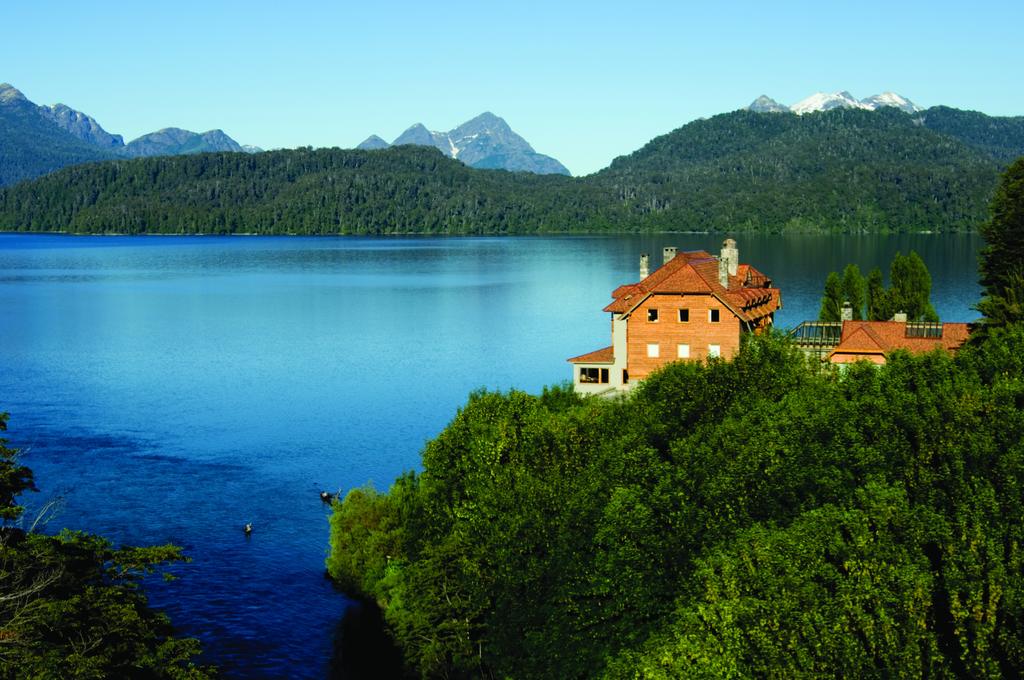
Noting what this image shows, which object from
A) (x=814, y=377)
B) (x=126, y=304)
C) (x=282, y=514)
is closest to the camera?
(x=814, y=377)

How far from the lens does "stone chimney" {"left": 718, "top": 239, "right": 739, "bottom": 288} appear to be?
78062mm

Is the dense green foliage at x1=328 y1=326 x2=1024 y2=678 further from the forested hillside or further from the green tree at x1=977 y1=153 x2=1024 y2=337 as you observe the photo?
the green tree at x1=977 y1=153 x2=1024 y2=337

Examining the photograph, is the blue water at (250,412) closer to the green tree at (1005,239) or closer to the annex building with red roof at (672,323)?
the annex building with red roof at (672,323)

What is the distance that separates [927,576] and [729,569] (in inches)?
213

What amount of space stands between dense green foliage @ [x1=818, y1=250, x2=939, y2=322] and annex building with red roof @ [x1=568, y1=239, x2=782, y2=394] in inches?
1635

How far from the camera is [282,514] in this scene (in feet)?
236

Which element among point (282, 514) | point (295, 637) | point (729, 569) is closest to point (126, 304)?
point (282, 514)

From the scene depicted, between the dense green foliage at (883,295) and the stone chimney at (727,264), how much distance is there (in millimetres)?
33052

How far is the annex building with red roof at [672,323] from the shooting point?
248 ft

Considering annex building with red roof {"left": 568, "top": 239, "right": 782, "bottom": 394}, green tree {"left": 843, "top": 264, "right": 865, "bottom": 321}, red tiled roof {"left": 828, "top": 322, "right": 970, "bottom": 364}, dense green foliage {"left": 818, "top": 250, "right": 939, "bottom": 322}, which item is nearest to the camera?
red tiled roof {"left": 828, "top": 322, "right": 970, "bottom": 364}

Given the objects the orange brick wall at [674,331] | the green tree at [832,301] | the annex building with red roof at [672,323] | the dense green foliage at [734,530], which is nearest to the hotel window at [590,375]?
the annex building with red roof at [672,323]

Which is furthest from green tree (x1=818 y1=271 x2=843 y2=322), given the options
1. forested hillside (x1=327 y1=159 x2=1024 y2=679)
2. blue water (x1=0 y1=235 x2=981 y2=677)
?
forested hillside (x1=327 y1=159 x2=1024 y2=679)

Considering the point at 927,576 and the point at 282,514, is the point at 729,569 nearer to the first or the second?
the point at 927,576

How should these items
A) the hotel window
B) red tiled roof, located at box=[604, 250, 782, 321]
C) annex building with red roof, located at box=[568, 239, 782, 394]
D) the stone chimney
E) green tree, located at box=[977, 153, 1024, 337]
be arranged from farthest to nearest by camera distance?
the hotel window < the stone chimney < annex building with red roof, located at box=[568, 239, 782, 394] < red tiled roof, located at box=[604, 250, 782, 321] < green tree, located at box=[977, 153, 1024, 337]
